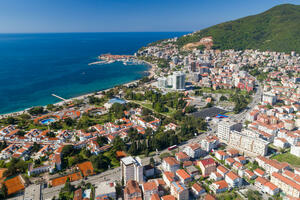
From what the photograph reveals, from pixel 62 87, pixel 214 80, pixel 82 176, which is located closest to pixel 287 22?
pixel 214 80

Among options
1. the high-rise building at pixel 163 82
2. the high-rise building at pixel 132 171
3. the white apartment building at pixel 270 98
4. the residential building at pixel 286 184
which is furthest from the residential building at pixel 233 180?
the high-rise building at pixel 163 82

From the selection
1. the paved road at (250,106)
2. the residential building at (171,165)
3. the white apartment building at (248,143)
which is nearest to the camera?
the residential building at (171,165)

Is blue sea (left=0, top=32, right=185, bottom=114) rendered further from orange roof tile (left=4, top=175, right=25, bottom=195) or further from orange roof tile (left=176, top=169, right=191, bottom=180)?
orange roof tile (left=176, top=169, right=191, bottom=180)

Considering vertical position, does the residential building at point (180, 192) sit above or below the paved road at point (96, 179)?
above

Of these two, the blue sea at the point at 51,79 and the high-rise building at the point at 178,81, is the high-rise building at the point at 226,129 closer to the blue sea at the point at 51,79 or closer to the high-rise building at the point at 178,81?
the high-rise building at the point at 178,81

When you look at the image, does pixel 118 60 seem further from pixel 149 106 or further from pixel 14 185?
pixel 14 185

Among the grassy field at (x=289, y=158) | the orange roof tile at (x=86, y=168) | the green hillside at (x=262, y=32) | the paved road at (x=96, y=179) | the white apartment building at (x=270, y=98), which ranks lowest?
the paved road at (x=96, y=179)

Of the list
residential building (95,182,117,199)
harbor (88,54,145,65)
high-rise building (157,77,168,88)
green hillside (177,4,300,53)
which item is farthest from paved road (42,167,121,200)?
green hillside (177,4,300,53)
